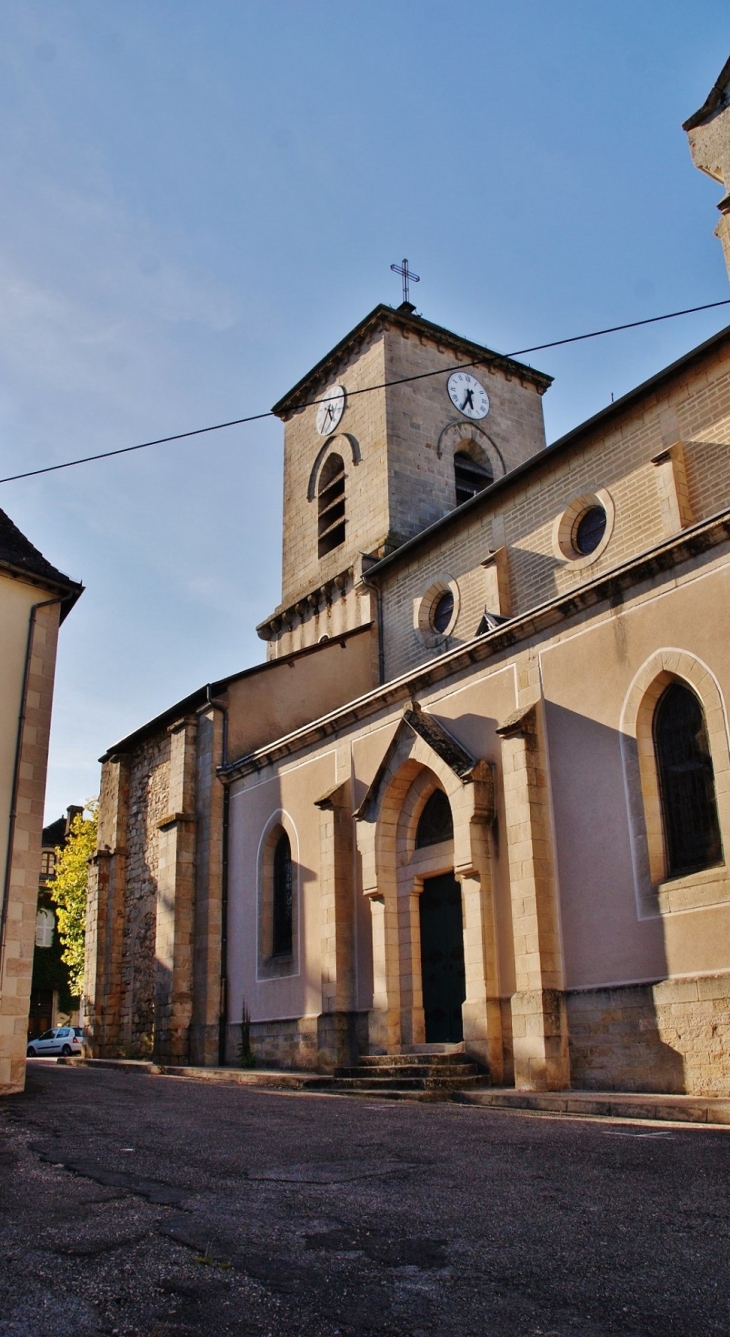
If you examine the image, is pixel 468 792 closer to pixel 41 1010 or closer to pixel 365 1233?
pixel 365 1233

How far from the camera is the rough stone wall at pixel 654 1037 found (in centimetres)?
970

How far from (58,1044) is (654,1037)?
2773 cm

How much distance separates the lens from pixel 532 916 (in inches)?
456

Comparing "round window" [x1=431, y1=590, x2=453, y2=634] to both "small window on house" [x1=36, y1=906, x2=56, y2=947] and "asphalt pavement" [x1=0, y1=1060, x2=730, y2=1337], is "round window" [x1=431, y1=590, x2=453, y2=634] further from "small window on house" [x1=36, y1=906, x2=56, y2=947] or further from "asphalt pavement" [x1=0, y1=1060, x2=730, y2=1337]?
"small window on house" [x1=36, y1=906, x2=56, y2=947]

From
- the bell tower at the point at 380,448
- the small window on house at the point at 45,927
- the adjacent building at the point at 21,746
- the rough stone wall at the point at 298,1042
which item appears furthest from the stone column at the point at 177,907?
the small window on house at the point at 45,927

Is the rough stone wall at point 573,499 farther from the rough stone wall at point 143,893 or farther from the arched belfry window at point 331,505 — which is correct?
the arched belfry window at point 331,505

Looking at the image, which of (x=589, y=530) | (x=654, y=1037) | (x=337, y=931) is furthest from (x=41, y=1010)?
(x=654, y=1037)

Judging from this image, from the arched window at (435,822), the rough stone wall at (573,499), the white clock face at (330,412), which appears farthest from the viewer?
the white clock face at (330,412)

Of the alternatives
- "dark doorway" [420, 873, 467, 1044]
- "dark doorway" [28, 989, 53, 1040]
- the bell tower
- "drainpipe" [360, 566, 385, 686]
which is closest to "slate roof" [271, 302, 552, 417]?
the bell tower

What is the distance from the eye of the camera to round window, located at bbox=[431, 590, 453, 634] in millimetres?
19812

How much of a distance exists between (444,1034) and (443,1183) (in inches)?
327

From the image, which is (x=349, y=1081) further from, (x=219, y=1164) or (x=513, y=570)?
(x=513, y=570)

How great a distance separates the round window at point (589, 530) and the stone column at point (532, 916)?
5.09m

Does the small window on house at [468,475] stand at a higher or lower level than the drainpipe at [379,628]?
higher
